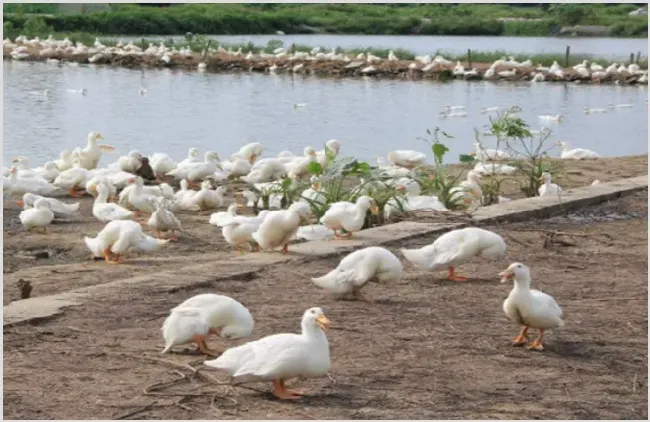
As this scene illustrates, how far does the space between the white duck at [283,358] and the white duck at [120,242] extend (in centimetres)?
427

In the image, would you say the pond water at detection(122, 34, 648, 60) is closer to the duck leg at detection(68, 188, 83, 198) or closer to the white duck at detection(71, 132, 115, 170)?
the white duck at detection(71, 132, 115, 170)

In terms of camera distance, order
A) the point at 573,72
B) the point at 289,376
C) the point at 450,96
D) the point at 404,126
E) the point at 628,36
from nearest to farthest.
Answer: the point at 289,376, the point at 404,126, the point at 450,96, the point at 573,72, the point at 628,36

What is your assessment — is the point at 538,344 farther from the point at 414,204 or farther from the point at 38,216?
the point at 38,216

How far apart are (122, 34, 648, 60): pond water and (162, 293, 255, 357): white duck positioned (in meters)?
55.3

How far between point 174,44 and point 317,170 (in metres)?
46.1

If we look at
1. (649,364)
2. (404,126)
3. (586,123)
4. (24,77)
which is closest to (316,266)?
(649,364)

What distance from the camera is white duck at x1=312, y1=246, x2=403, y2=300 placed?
7.77m

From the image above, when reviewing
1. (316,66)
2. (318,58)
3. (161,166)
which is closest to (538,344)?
(161,166)

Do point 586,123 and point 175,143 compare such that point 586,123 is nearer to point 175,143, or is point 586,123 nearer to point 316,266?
point 175,143

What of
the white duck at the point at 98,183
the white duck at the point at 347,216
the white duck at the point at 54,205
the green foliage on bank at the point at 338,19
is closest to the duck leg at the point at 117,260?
the white duck at the point at 347,216

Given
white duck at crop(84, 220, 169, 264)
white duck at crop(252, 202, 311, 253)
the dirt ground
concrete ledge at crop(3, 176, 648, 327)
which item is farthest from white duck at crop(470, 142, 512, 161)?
white duck at crop(84, 220, 169, 264)

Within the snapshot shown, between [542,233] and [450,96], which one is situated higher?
[542,233]

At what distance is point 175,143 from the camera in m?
26.3

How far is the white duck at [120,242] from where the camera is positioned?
9.90m
